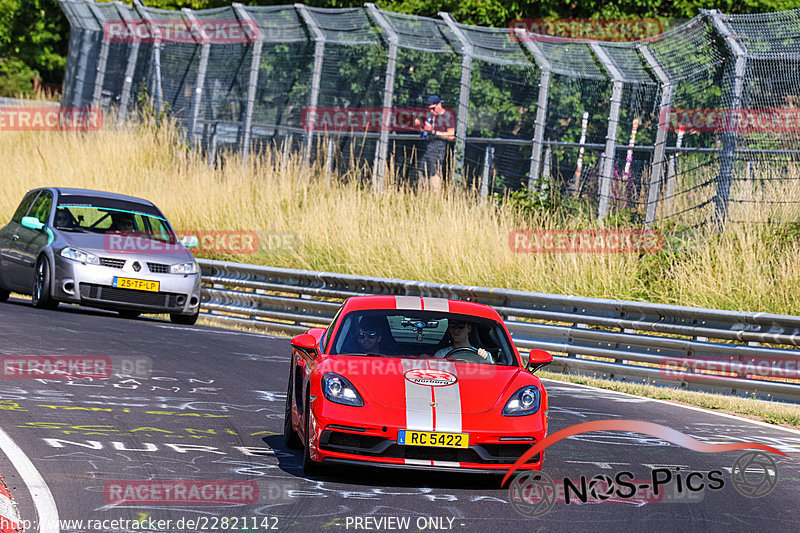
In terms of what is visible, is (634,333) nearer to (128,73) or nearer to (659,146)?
(659,146)

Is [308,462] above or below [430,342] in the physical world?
below

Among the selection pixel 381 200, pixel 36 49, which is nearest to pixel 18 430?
pixel 381 200

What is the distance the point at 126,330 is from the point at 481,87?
811cm

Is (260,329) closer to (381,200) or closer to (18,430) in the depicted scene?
(381,200)

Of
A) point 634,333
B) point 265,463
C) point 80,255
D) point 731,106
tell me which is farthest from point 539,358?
point 80,255

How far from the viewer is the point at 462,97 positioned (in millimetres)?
21125

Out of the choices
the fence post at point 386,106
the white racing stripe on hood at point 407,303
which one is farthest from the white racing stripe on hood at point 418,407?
the fence post at point 386,106

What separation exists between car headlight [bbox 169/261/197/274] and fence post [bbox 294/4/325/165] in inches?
251

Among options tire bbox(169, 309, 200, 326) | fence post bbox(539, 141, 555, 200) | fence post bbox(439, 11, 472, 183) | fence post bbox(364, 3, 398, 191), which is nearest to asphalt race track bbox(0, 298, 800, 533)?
tire bbox(169, 309, 200, 326)

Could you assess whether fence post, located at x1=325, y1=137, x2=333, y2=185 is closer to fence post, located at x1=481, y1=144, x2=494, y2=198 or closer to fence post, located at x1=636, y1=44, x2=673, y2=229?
fence post, located at x1=481, y1=144, x2=494, y2=198

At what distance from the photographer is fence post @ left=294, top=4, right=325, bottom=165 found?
23.3 metres

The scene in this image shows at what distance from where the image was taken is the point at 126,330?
15.8 m

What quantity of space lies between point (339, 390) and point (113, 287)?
9.42 m

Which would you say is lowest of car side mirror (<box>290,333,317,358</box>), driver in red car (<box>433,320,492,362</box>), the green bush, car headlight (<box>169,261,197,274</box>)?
car headlight (<box>169,261,197,274</box>)
